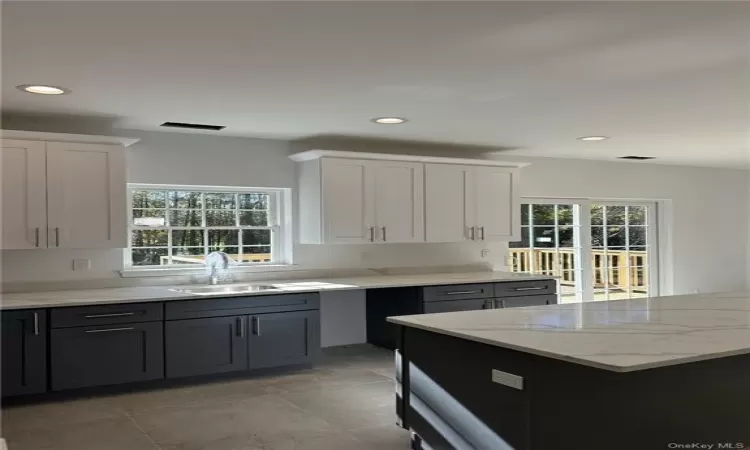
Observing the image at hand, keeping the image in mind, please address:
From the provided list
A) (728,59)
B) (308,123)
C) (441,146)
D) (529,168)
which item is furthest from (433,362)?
(529,168)

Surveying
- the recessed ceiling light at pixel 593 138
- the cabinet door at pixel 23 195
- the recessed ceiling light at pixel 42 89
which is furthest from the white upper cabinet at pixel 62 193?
the recessed ceiling light at pixel 593 138

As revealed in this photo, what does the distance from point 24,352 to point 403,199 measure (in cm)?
332

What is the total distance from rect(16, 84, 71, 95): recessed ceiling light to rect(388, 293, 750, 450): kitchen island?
234cm

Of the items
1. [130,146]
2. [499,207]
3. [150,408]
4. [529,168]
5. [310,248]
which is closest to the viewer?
[150,408]

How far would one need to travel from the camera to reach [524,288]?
6.30 metres

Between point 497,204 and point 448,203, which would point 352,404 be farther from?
point 497,204

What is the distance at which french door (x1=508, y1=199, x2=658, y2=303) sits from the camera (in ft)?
24.7

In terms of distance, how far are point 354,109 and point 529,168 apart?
3.42 m

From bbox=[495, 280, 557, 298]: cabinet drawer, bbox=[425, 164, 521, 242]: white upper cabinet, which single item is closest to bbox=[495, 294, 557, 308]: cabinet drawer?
bbox=[495, 280, 557, 298]: cabinet drawer

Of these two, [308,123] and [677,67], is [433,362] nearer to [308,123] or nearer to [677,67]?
[677,67]

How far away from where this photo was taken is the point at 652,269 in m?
8.45

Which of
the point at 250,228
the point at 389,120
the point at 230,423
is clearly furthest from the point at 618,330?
the point at 250,228

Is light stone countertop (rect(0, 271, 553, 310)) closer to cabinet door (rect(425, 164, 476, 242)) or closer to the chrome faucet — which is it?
the chrome faucet
